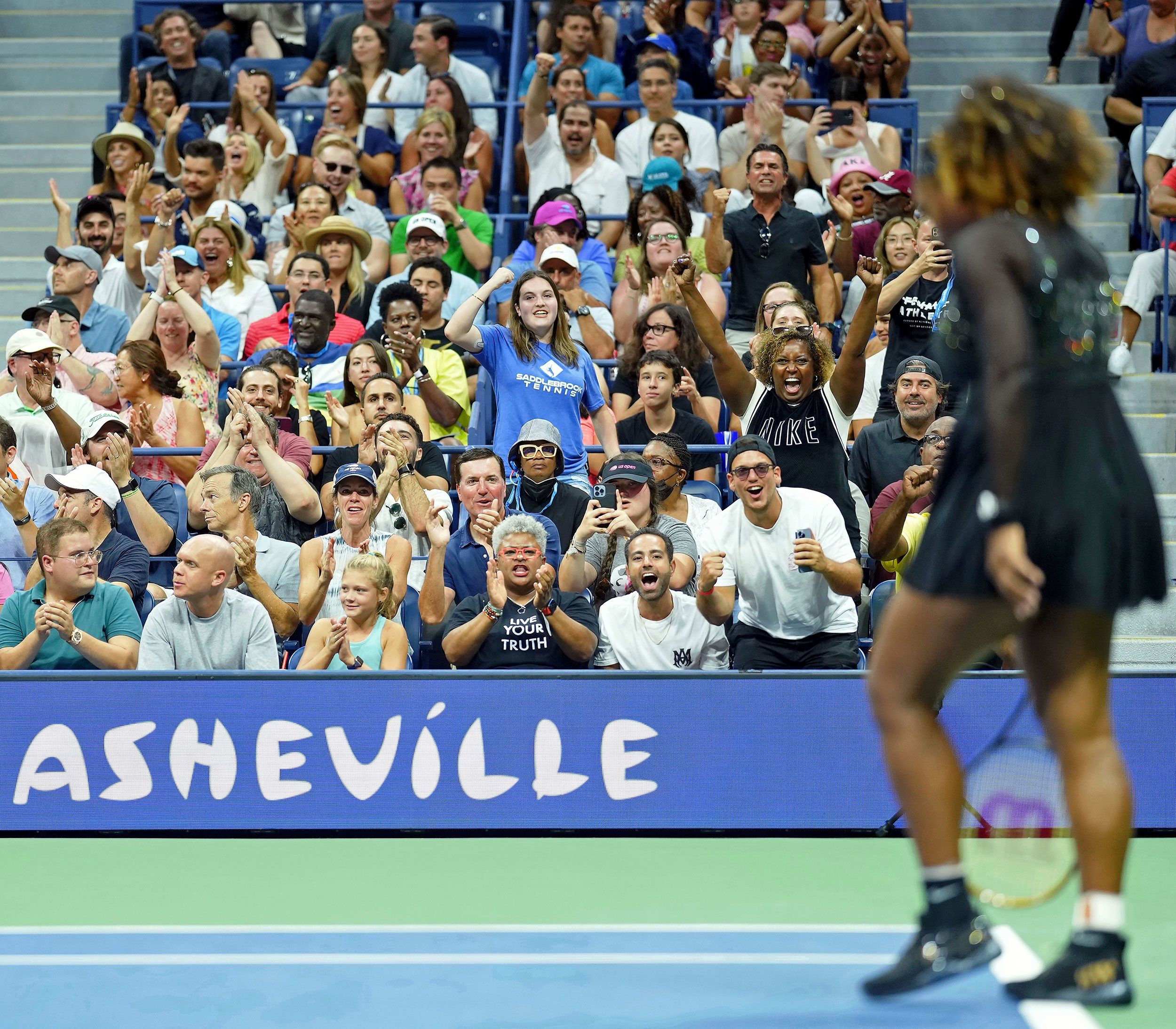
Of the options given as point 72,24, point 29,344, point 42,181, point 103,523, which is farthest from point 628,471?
point 72,24

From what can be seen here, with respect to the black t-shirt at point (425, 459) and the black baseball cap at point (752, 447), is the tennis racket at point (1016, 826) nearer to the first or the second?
the black baseball cap at point (752, 447)

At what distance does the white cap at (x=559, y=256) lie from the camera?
9102 mm

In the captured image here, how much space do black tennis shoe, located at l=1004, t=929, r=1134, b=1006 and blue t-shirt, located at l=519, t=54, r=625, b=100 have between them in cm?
950

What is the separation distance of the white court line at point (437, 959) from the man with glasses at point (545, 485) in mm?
3453

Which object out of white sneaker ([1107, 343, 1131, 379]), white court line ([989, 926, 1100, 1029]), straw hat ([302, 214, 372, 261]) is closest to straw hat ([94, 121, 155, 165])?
straw hat ([302, 214, 372, 261])

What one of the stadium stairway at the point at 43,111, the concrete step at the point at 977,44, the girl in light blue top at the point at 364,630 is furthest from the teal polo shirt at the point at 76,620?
the concrete step at the point at 977,44

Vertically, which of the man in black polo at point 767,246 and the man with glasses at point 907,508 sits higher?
the man in black polo at point 767,246

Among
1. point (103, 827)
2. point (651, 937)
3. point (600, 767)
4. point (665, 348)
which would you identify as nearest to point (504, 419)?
point (665, 348)

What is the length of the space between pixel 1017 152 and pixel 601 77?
356 inches

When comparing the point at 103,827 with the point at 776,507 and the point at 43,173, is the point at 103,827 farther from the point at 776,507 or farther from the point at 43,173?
the point at 43,173

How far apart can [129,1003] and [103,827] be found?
2.72m

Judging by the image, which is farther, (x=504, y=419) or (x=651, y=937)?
(x=504, y=419)

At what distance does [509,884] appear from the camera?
18.1 ft

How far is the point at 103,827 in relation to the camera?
6.58 m
